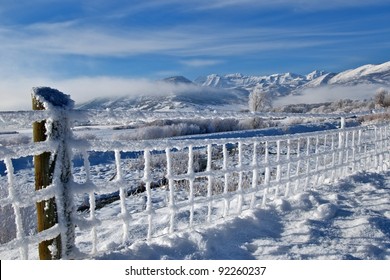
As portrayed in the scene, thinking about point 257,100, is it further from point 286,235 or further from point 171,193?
point 171,193

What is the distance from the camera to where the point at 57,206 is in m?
3.70

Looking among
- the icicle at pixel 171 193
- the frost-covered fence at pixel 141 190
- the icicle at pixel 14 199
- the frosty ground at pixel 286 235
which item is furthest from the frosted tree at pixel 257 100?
the icicle at pixel 14 199

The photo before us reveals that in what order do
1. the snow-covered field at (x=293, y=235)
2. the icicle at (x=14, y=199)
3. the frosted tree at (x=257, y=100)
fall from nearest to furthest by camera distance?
the icicle at (x=14, y=199) < the snow-covered field at (x=293, y=235) < the frosted tree at (x=257, y=100)

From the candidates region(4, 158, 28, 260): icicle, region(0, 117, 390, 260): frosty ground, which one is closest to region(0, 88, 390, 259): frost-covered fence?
region(4, 158, 28, 260): icicle

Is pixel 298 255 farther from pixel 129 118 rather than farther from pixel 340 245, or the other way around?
pixel 129 118

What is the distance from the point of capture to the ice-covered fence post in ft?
11.9

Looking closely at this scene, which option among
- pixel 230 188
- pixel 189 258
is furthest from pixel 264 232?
pixel 230 188

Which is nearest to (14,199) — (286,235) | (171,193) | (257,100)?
(171,193)

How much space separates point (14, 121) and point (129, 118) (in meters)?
1.23

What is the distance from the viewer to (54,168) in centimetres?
367

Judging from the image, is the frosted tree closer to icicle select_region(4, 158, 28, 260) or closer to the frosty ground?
the frosty ground

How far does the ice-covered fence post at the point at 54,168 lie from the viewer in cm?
364

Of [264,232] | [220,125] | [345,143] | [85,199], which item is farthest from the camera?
[220,125]

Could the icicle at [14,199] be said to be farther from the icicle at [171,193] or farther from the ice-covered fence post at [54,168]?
the icicle at [171,193]
